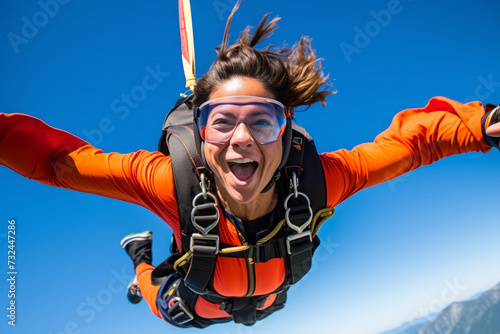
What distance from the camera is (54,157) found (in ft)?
6.19

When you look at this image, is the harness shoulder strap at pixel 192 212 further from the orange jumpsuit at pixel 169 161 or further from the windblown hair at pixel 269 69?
the windblown hair at pixel 269 69

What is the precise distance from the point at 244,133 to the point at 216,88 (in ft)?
1.45

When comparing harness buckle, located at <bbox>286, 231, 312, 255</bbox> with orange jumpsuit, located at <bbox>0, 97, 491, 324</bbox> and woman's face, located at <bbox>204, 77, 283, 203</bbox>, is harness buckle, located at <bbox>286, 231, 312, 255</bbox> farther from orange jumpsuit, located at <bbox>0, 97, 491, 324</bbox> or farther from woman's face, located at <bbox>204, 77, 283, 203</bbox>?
woman's face, located at <bbox>204, 77, 283, 203</bbox>

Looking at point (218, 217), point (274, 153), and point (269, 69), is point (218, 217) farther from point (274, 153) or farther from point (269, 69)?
Answer: point (269, 69)

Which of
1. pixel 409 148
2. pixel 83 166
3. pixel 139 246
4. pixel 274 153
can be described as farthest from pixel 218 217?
pixel 139 246

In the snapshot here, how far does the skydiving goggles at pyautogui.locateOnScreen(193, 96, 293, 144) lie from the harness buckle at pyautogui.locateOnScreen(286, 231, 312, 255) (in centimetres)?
71

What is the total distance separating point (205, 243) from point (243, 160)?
628 millimetres

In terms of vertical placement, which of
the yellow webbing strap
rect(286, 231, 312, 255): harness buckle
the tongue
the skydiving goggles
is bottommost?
rect(286, 231, 312, 255): harness buckle

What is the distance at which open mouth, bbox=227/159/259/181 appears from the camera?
6.38 ft

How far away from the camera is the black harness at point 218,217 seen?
207 cm

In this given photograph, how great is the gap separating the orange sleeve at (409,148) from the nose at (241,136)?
763mm

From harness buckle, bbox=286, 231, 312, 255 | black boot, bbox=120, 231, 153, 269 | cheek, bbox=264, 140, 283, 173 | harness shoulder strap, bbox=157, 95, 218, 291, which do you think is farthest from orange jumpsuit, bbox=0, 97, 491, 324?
black boot, bbox=120, 231, 153, 269

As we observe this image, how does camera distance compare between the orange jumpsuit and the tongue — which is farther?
the tongue

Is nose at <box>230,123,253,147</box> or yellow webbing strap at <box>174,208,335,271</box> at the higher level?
nose at <box>230,123,253,147</box>
